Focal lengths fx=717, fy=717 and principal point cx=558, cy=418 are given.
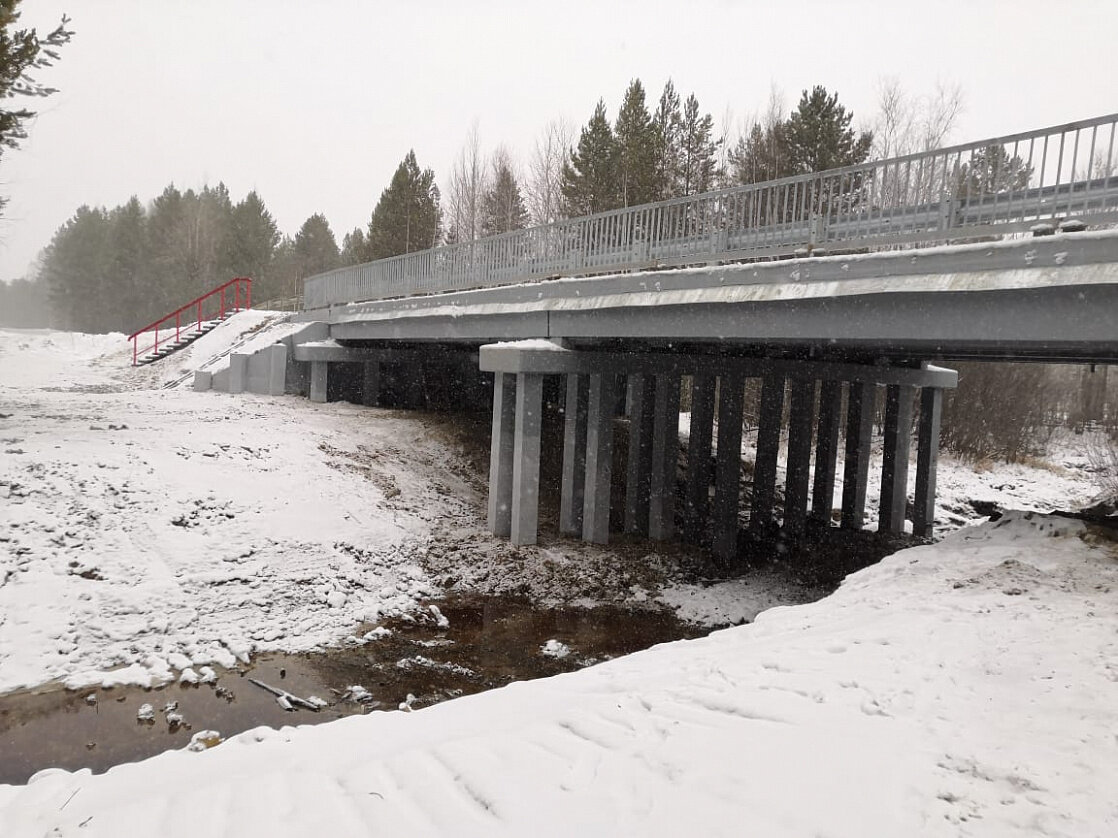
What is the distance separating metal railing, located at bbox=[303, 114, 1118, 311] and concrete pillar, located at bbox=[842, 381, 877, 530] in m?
8.90

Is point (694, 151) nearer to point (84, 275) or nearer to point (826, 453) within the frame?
point (826, 453)

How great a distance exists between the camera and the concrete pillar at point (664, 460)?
15.5 m

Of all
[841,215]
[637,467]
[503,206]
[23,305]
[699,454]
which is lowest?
[637,467]

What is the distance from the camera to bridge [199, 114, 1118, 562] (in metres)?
7.44

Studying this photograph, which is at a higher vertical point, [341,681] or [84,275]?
[84,275]

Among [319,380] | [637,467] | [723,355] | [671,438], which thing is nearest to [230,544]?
[637,467]

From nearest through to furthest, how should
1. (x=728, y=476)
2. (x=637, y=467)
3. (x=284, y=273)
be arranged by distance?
(x=637, y=467)
(x=728, y=476)
(x=284, y=273)

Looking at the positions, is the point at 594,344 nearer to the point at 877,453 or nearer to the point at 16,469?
the point at 16,469

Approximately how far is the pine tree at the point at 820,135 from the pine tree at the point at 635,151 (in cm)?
765

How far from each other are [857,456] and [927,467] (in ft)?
5.55

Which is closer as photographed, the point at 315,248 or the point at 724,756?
the point at 724,756

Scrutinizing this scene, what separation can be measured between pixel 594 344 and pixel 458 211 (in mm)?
33642

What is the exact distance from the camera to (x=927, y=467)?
60.3 ft

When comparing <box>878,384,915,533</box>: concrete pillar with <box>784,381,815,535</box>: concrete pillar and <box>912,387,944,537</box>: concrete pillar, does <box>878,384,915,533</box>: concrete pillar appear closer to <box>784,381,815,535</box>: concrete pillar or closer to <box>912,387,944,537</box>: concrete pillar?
<box>912,387,944,537</box>: concrete pillar
